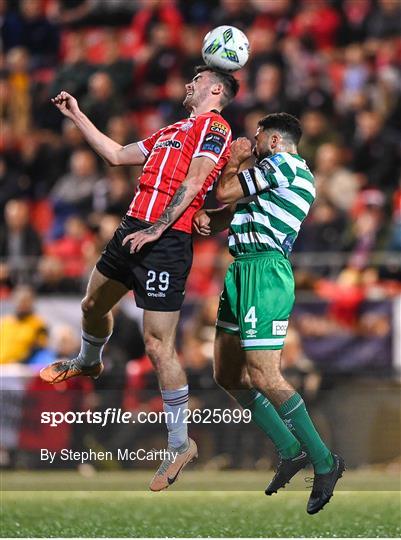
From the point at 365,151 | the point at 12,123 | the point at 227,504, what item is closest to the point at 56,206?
the point at 12,123

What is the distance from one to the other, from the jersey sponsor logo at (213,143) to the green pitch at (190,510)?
7.49ft

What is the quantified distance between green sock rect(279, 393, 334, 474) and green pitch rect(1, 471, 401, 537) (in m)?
0.53

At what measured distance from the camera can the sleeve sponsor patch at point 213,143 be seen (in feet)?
25.2

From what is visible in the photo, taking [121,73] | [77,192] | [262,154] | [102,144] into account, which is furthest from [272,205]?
[121,73]

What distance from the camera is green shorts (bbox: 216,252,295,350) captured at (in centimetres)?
767

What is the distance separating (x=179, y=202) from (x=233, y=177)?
0.34 m

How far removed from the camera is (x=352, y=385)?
39.4 ft

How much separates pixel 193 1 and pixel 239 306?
10842 mm

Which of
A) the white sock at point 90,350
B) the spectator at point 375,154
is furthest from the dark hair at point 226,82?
the spectator at point 375,154

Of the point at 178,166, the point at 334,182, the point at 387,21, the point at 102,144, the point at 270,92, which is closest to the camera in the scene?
the point at 178,166

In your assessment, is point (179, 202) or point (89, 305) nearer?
point (179, 202)

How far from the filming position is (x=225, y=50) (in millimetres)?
7965

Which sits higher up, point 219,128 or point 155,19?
point 155,19

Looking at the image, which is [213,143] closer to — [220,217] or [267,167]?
[267,167]
